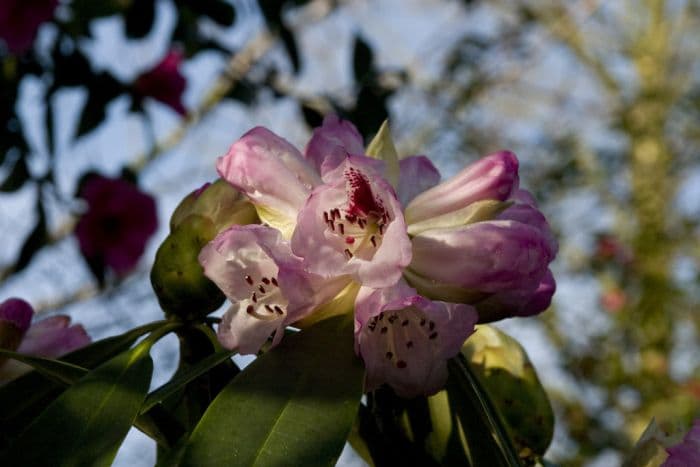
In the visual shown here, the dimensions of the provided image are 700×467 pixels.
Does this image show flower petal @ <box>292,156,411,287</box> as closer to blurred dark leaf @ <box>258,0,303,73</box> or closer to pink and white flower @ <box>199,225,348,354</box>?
pink and white flower @ <box>199,225,348,354</box>

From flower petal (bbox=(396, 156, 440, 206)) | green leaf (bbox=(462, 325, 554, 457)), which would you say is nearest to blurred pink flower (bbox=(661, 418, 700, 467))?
green leaf (bbox=(462, 325, 554, 457))

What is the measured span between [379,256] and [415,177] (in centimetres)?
10

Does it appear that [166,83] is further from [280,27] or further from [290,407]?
[290,407]

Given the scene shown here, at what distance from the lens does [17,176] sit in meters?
1.79

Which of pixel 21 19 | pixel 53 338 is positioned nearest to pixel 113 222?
pixel 21 19

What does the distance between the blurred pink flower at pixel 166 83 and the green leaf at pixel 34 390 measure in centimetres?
152

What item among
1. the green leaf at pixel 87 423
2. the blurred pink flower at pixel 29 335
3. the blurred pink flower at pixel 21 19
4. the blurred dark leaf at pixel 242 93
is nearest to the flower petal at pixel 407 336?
the green leaf at pixel 87 423

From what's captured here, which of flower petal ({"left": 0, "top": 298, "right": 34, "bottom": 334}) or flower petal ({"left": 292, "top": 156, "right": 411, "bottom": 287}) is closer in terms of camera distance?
flower petal ({"left": 292, "top": 156, "right": 411, "bottom": 287})

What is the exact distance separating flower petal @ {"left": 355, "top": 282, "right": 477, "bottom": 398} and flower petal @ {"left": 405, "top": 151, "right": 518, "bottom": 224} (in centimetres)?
6

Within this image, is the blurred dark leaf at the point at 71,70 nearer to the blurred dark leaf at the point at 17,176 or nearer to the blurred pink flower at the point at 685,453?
the blurred dark leaf at the point at 17,176

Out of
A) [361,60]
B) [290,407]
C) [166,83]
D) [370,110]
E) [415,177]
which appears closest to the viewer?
[290,407]

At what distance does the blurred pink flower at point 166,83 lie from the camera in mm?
1960

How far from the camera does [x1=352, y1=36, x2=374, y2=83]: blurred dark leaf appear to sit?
1866mm

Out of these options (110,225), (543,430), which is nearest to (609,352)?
(110,225)
